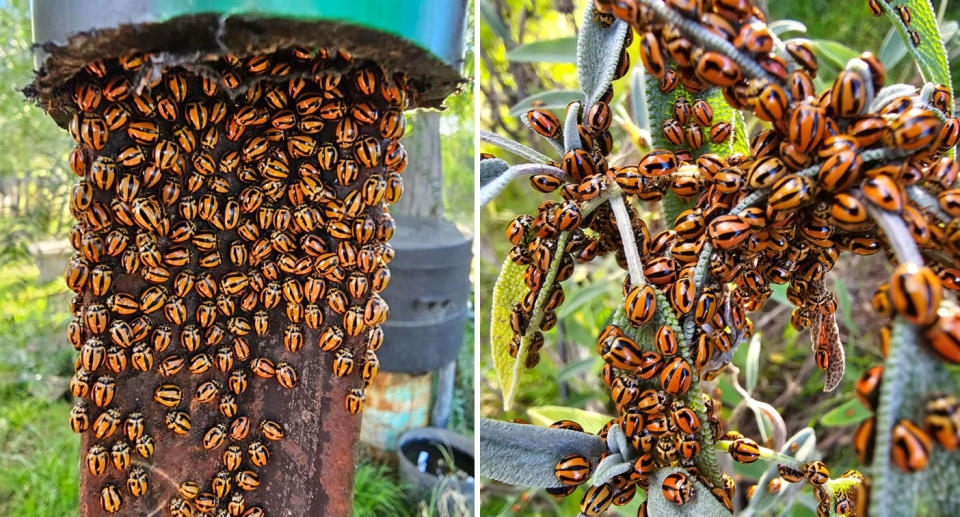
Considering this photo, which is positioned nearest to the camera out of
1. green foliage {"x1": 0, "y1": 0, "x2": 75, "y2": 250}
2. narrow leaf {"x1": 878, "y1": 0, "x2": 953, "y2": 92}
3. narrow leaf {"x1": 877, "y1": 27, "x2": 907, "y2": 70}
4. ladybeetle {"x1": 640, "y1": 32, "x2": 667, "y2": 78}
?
ladybeetle {"x1": 640, "y1": 32, "x2": 667, "y2": 78}

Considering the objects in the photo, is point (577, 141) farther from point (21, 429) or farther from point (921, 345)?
point (21, 429)

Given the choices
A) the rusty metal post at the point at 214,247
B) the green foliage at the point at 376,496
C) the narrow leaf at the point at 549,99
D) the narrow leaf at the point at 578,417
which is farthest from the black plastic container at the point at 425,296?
the rusty metal post at the point at 214,247

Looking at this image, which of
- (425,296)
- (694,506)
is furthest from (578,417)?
(425,296)

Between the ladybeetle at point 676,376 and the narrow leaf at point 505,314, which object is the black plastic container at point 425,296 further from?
the ladybeetle at point 676,376

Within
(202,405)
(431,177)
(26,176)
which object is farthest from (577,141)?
(26,176)

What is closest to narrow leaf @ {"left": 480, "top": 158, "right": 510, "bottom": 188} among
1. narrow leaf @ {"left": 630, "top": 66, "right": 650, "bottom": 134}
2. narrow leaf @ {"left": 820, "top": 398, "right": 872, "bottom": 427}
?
narrow leaf @ {"left": 630, "top": 66, "right": 650, "bottom": 134}

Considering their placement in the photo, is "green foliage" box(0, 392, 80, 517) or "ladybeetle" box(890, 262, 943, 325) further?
"green foliage" box(0, 392, 80, 517)

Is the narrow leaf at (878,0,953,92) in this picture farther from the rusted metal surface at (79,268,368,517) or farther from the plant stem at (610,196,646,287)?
the rusted metal surface at (79,268,368,517)

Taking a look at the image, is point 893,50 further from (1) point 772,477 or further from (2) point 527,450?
(2) point 527,450
